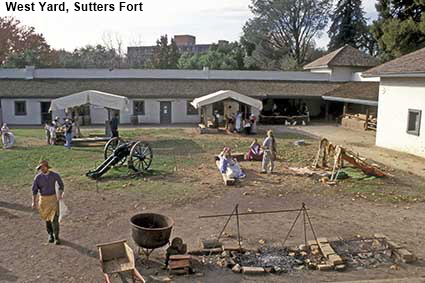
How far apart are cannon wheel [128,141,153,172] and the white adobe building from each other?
11628 millimetres

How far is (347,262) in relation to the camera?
714 centimetres

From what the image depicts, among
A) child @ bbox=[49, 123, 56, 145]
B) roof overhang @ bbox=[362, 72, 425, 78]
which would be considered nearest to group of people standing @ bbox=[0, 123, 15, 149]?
child @ bbox=[49, 123, 56, 145]

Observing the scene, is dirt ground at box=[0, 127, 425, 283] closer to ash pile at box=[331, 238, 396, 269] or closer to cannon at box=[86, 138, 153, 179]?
ash pile at box=[331, 238, 396, 269]

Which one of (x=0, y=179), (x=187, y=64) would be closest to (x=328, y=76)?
(x=187, y=64)

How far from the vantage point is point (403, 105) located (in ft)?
61.0

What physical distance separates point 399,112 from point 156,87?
18977mm

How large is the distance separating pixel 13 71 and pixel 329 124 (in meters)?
26.0

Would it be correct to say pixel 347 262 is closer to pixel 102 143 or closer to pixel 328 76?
pixel 102 143

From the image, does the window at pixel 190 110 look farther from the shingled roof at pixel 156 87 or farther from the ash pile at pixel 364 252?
the ash pile at pixel 364 252

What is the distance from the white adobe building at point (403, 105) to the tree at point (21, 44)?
37.4 metres

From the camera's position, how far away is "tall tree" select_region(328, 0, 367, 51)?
50.1m

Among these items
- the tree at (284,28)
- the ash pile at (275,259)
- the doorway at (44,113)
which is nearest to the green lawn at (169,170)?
→ the ash pile at (275,259)

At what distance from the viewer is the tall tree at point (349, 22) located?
50.1 meters

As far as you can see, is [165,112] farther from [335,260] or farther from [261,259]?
[335,260]
